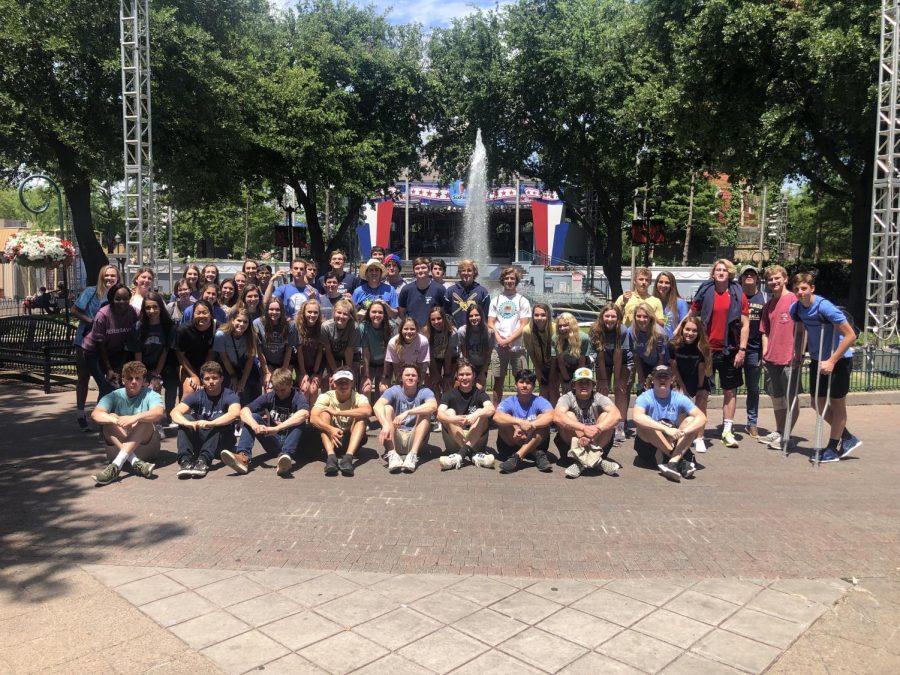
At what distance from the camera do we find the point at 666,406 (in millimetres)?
6699

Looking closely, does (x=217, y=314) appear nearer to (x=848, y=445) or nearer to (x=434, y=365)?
(x=434, y=365)

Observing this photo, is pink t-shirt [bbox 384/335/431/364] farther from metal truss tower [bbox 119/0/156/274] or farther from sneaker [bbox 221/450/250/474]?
metal truss tower [bbox 119/0/156/274]

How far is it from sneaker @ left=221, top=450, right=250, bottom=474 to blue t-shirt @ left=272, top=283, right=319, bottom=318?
2.24 metres

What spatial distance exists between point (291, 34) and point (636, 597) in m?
27.1

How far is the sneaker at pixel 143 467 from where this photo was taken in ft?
20.4

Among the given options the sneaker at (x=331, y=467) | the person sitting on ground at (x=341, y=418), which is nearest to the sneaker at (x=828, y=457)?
the person sitting on ground at (x=341, y=418)

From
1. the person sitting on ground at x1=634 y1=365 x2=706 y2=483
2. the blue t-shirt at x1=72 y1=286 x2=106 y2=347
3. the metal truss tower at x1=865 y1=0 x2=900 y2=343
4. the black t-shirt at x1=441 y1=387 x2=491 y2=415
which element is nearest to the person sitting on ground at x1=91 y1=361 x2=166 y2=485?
the blue t-shirt at x1=72 y1=286 x2=106 y2=347

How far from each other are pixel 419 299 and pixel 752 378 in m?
3.81

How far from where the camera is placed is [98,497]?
5762mm

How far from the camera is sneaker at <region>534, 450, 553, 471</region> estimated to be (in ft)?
21.5

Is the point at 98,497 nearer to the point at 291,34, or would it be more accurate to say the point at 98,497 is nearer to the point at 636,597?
the point at 636,597

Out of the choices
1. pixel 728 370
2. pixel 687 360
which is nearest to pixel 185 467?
pixel 687 360

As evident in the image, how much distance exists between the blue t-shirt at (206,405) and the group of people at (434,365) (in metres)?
0.01

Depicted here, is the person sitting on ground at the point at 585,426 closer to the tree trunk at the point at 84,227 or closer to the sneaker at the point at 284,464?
the sneaker at the point at 284,464
